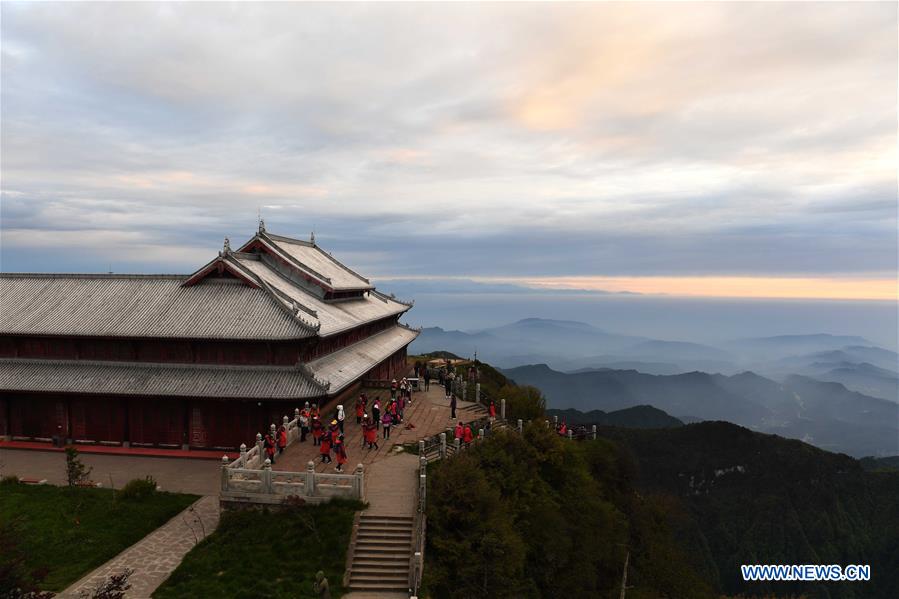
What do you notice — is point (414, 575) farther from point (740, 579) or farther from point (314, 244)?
point (740, 579)

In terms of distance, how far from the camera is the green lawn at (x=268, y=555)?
17594mm

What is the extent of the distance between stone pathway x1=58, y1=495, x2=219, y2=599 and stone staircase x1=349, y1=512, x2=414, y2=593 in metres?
6.95

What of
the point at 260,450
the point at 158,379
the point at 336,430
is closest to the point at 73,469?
the point at 158,379

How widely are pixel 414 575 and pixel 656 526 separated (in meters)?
32.1

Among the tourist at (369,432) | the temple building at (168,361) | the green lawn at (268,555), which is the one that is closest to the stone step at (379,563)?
the green lawn at (268,555)

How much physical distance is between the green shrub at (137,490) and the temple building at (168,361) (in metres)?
5.30

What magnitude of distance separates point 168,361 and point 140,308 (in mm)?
4864

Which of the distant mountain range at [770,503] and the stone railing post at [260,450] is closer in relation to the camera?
the stone railing post at [260,450]

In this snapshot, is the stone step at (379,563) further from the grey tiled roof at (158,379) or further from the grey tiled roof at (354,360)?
the grey tiled roof at (354,360)

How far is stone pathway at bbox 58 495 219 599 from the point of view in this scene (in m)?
18.3

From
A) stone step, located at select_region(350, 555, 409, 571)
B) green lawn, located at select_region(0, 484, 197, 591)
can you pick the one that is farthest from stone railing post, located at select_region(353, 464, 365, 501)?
green lawn, located at select_region(0, 484, 197, 591)

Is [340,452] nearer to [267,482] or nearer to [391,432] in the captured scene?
[267,482]

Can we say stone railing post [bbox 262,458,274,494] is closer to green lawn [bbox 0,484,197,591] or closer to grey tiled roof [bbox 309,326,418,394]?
green lawn [bbox 0,484,197,591]

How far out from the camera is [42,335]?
104ft
